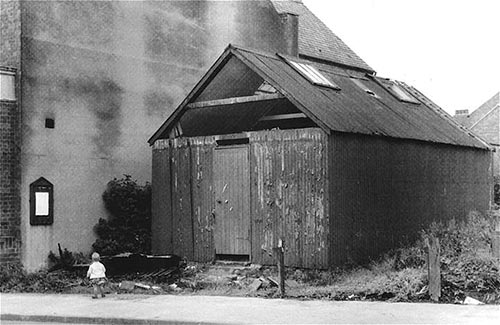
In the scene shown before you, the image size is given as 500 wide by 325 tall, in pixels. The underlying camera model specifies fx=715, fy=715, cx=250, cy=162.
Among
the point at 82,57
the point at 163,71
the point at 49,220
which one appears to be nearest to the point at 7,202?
the point at 49,220

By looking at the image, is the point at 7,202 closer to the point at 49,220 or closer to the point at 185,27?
the point at 49,220

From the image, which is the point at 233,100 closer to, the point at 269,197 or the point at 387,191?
the point at 269,197

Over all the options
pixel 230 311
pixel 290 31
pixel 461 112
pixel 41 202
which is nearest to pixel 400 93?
pixel 290 31

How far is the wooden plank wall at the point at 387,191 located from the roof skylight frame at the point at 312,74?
7.49 feet

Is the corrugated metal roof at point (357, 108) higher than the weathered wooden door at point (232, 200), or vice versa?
the corrugated metal roof at point (357, 108)

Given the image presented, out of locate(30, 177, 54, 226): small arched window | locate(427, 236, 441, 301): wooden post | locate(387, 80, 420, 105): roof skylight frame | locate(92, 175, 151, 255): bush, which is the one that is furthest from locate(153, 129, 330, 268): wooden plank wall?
locate(387, 80, 420, 105): roof skylight frame

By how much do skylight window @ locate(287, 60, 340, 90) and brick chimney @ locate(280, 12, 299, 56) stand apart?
223 inches

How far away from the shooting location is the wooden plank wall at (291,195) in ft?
55.9

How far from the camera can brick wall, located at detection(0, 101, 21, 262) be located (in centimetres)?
1880

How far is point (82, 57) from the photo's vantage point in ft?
69.4

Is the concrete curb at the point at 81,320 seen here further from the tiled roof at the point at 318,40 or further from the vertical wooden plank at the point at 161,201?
the tiled roof at the point at 318,40

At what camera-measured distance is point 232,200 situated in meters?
18.6

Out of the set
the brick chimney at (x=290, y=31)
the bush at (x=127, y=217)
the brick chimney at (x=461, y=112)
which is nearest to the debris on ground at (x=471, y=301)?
the bush at (x=127, y=217)

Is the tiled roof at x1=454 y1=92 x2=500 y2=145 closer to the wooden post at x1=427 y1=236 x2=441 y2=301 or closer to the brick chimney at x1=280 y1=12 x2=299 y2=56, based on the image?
the brick chimney at x1=280 y1=12 x2=299 y2=56
